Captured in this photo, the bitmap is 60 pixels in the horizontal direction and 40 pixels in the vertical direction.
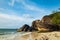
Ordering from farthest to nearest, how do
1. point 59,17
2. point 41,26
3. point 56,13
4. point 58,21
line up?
point 56,13 < point 59,17 < point 58,21 < point 41,26

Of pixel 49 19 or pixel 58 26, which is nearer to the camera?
pixel 58 26

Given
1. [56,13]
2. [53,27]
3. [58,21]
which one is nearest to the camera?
[53,27]

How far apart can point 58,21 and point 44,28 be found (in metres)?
13.3

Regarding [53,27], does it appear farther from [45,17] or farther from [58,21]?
[45,17]

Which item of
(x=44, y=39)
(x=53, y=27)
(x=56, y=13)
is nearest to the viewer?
(x=44, y=39)

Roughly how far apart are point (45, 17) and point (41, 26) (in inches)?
681

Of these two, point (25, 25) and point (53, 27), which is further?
point (25, 25)

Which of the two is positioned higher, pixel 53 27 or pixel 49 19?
pixel 49 19

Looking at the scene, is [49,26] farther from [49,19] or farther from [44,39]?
[44,39]

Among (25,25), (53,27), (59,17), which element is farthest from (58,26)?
(25,25)

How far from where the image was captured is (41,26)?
5581 cm

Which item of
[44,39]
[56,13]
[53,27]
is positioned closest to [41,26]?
[53,27]

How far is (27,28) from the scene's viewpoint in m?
77.6

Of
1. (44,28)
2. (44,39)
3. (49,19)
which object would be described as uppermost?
(49,19)
